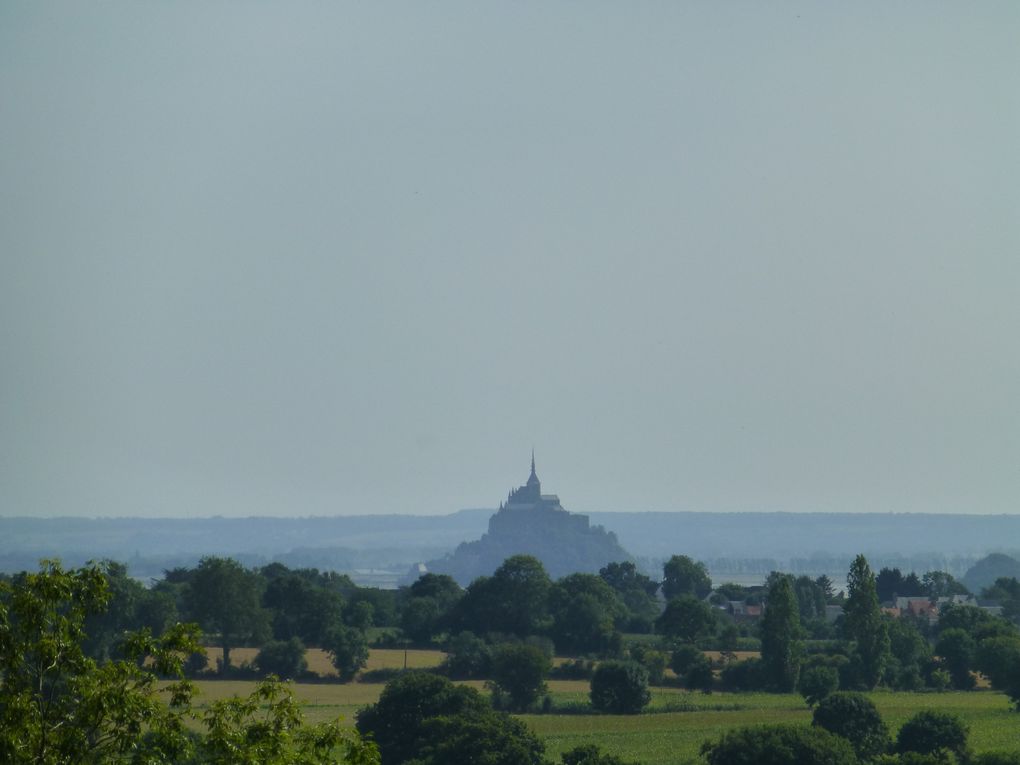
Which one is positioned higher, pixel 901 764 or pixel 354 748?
pixel 354 748

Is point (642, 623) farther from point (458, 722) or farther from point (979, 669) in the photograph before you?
point (458, 722)

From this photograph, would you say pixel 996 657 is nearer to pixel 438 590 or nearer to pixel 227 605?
pixel 227 605

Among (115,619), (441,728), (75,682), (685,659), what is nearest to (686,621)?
(685,659)

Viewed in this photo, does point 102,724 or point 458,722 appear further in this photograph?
point 458,722

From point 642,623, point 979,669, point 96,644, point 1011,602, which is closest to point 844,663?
point 979,669

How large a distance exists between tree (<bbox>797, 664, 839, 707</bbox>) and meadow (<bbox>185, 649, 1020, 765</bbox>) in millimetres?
597

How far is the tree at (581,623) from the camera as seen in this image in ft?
245

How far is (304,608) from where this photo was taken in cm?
7681

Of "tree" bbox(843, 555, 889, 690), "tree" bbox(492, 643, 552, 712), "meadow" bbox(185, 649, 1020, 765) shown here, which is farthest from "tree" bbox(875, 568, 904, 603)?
"tree" bbox(492, 643, 552, 712)

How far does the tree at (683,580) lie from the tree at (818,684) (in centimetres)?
5377

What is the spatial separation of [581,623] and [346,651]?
15.6m

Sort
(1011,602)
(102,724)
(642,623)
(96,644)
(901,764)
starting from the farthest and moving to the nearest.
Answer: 1. (1011,602)
2. (642,623)
3. (96,644)
4. (901,764)
5. (102,724)

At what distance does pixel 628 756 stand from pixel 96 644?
28.9 metres

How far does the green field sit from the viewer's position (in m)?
45.3
